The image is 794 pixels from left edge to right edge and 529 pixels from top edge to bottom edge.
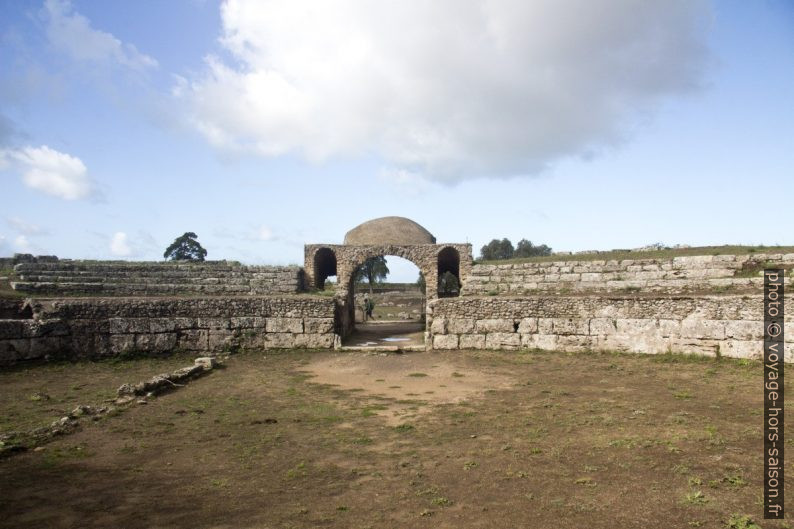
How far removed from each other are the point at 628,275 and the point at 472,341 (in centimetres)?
737

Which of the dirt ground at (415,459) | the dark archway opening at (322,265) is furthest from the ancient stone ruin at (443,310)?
the dirt ground at (415,459)

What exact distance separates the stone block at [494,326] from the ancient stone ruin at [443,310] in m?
0.03

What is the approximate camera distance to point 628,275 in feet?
63.3

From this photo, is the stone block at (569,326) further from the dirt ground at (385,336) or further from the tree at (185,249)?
the tree at (185,249)

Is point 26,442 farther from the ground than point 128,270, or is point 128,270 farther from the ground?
point 128,270

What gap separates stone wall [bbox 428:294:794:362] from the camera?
12758 mm

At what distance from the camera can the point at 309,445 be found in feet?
23.4

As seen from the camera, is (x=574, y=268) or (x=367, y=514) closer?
(x=367, y=514)

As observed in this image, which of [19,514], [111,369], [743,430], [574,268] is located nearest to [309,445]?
[19,514]

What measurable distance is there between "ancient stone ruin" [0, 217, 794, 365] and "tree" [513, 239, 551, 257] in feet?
108

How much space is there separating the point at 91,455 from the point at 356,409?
4.30m

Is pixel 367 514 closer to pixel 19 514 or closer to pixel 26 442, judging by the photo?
pixel 19 514

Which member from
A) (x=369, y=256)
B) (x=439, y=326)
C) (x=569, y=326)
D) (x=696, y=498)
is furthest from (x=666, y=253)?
(x=696, y=498)

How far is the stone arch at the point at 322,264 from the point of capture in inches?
954
